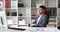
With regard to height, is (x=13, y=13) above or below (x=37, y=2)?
below

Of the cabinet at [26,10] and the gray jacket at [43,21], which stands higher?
the cabinet at [26,10]

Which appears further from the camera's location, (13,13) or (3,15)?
(13,13)

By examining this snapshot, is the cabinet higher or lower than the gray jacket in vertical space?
higher

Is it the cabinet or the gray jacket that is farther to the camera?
the cabinet

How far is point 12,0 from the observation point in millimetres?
4688

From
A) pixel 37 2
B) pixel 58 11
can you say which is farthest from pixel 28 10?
pixel 58 11

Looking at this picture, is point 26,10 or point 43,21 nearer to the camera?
point 43,21

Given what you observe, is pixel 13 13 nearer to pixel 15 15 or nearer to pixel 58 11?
pixel 15 15

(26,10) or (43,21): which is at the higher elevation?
(26,10)

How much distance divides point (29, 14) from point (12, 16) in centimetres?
63

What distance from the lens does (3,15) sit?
101 inches

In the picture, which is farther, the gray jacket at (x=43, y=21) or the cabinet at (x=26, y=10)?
the cabinet at (x=26, y=10)

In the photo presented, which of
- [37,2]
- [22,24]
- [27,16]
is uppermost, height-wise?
[37,2]

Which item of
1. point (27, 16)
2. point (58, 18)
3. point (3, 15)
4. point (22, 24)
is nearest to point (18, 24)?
point (22, 24)
